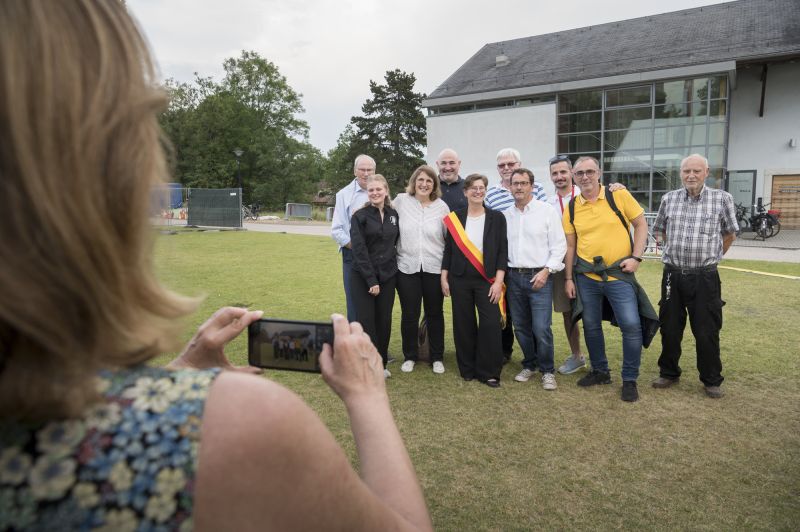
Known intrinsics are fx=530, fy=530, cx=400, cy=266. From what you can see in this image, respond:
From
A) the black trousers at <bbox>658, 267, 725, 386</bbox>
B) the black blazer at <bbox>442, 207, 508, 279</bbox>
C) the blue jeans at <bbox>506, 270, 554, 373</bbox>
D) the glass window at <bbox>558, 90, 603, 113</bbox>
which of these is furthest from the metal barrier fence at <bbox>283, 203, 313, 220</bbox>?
the black trousers at <bbox>658, 267, 725, 386</bbox>

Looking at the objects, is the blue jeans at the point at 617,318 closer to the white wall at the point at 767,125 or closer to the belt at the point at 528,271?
the belt at the point at 528,271

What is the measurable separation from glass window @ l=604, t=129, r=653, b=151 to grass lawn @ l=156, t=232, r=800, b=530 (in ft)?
63.8

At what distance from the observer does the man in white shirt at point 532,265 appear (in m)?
5.18

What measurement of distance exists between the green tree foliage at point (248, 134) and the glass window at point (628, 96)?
3622 cm

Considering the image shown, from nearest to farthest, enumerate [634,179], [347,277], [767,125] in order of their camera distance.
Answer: [347,277], [767,125], [634,179]

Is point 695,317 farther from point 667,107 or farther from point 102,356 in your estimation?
point 667,107

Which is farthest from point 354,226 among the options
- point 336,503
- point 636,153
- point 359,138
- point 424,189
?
point 359,138

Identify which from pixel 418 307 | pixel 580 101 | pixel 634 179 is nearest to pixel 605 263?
pixel 418 307

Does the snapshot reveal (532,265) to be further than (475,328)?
No

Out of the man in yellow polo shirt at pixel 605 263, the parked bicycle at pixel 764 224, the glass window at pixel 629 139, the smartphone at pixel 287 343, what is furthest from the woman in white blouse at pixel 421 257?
the glass window at pixel 629 139

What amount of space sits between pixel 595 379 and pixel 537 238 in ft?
4.77

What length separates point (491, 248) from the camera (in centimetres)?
530

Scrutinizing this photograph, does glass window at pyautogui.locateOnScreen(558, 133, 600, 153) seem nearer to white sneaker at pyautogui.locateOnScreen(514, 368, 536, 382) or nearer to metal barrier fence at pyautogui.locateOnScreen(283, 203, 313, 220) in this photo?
metal barrier fence at pyautogui.locateOnScreen(283, 203, 313, 220)

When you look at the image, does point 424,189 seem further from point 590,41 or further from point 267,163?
point 267,163
